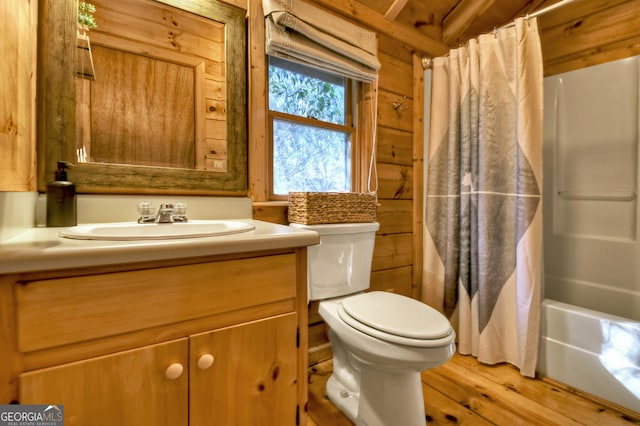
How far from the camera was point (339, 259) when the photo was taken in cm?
132

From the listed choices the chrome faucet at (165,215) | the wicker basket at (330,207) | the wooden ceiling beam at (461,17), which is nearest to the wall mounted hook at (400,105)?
the wooden ceiling beam at (461,17)

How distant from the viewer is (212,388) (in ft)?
2.22

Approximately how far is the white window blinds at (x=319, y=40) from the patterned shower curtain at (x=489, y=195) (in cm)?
52

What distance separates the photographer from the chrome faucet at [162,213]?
3.13 ft

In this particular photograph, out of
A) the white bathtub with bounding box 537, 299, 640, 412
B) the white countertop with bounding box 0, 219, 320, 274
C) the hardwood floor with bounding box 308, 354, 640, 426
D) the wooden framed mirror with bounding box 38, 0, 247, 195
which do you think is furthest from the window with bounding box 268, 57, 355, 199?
the white bathtub with bounding box 537, 299, 640, 412

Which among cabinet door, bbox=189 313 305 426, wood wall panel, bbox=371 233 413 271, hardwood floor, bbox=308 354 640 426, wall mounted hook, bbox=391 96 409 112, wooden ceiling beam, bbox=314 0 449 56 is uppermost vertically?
wooden ceiling beam, bbox=314 0 449 56

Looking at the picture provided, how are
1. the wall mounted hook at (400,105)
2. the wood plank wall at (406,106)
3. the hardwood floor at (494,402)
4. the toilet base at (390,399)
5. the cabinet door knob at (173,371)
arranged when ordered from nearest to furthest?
1. the cabinet door knob at (173,371)
2. the toilet base at (390,399)
3. the hardwood floor at (494,402)
4. the wood plank wall at (406,106)
5. the wall mounted hook at (400,105)

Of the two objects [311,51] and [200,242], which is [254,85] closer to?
[311,51]

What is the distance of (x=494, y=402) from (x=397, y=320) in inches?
28.5

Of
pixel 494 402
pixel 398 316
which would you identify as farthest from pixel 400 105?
pixel 494 402

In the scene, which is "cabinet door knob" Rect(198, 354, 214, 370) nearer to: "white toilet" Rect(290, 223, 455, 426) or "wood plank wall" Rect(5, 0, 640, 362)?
"white toilet" Rect(290, 223, 455, 426)

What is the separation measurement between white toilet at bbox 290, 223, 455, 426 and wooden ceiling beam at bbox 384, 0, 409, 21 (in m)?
1.27

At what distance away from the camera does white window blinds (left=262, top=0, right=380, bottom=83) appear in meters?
1.29

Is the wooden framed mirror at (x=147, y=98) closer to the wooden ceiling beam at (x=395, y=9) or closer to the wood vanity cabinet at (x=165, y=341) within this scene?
the wood vanity cabinet at (x=165, y=341)
